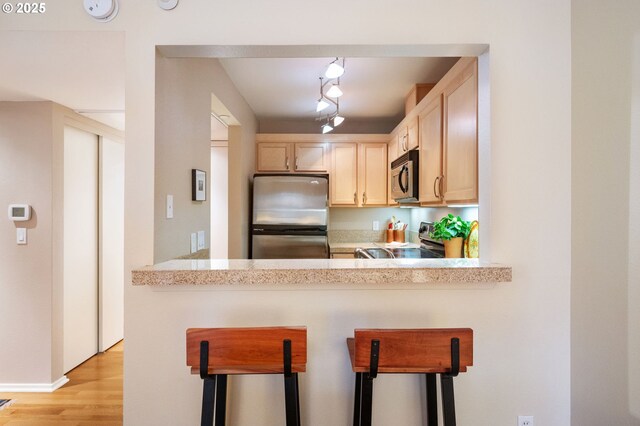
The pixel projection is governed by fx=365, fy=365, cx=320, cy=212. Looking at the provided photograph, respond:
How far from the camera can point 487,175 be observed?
166 centimetres

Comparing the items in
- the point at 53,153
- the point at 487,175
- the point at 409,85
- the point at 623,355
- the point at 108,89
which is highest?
the point at 409,85

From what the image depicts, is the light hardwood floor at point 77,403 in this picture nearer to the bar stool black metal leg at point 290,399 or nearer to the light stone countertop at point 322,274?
the light stone countertop at point 322,274

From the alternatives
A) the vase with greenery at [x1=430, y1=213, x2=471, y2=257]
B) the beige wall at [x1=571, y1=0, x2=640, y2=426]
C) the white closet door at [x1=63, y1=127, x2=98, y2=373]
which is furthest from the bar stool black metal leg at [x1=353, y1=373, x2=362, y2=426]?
the white closet door at [x1=63, y1=127, x2=98, y2=373]

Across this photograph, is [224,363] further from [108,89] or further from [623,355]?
[108,89]

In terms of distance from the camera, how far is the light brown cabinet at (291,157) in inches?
171

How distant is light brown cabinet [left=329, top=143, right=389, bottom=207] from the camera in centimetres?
441

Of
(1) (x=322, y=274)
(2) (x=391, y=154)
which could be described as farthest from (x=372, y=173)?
(1) (x=322, y=274)

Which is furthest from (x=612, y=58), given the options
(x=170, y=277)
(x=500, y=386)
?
(x=170, y=277)

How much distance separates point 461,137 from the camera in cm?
204

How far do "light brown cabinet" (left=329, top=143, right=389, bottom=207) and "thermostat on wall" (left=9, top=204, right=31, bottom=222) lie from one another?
→ 9.51 ft

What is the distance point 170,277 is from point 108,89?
5.74 feet

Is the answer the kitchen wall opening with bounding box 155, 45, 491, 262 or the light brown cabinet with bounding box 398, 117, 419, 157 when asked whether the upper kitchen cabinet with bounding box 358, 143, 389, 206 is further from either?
the light brown cabinet with bounding box 398, 117, 419, 157

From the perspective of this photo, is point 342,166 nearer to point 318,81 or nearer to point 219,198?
point 318,81

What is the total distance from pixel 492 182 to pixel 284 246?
2.42 metres
